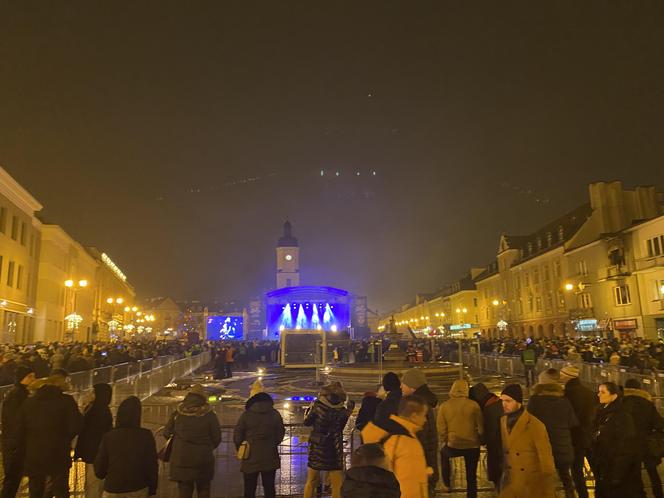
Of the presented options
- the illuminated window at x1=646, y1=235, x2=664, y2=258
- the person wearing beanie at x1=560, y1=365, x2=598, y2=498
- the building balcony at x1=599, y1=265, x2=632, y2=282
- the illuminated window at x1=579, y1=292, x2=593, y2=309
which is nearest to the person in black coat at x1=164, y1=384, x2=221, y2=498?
the person wearing beanie at x1=560, y1=365, x2=598, y2=498

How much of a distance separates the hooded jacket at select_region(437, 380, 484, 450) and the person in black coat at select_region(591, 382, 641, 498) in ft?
4.76

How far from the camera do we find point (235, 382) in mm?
24562

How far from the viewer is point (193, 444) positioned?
5.68 m

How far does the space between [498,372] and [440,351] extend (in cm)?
1067

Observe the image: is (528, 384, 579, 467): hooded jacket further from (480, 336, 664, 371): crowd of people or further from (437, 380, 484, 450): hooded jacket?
(480, 336, 664, 371): crowd of people

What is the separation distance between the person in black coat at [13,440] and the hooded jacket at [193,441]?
2.04 metres

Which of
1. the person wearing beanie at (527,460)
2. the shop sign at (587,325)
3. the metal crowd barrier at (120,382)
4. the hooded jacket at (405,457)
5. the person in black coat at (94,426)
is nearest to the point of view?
the hooded jacket at (405,457)

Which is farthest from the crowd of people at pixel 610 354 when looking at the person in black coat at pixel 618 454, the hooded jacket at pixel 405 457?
the hooded jacket at pixel 405 457

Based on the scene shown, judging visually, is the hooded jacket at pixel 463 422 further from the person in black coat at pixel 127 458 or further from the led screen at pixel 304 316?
the led screen at pixel 304 316

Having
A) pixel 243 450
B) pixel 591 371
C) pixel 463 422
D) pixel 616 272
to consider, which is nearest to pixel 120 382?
pixel 243 450

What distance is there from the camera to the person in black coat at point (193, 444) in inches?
223

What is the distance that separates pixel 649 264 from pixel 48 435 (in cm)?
4264

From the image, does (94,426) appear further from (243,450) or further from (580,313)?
(580,313)

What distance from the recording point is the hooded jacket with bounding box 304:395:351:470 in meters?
6.25
